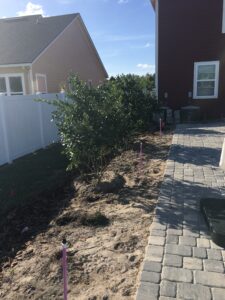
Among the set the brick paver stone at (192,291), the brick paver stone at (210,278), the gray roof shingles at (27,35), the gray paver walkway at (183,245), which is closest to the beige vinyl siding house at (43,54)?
the gray roof shingles at (27,35)

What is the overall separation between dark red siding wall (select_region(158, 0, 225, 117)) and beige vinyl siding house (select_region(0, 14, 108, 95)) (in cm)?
431

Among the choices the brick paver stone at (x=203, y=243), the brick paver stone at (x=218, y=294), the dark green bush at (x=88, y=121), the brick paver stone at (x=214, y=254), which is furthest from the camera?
the dark green bush at (x=88, y=121)

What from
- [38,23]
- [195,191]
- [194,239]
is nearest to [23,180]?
[195,191]

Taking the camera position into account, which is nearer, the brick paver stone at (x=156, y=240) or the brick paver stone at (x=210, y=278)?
the brick paver stone at (x=210, y=278)

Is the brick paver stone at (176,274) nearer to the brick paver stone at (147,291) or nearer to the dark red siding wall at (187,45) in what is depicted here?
the brick paver stone at (147,291)

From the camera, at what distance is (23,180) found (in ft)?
20.8

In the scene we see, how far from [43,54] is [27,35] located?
295 cm

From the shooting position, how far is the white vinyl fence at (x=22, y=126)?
755 cm

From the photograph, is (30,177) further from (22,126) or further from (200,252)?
(200,252)

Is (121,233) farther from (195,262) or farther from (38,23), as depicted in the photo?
(38,23)

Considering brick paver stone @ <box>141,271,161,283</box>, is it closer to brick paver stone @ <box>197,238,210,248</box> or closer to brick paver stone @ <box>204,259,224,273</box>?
brick paver stone @ <box>204,259,224,273</box>

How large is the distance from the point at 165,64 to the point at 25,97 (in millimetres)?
7650

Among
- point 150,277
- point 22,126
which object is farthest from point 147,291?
point 22,126

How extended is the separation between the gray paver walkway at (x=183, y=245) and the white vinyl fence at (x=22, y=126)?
4116 mm
